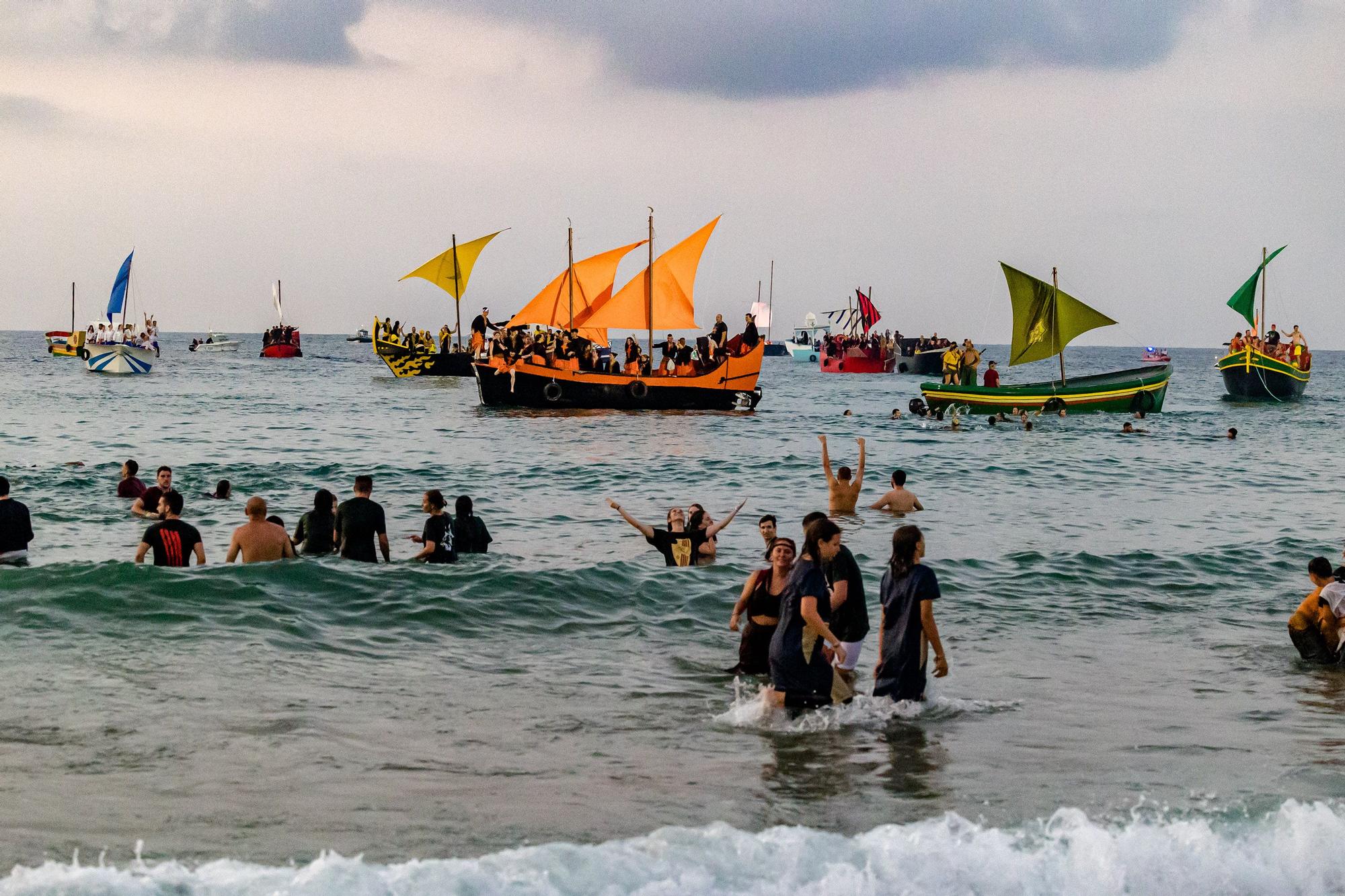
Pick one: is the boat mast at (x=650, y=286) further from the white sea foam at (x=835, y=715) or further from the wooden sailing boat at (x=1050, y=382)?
the white sea foam at (x=835, y=715)

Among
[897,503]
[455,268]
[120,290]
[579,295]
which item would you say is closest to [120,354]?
[120,290]

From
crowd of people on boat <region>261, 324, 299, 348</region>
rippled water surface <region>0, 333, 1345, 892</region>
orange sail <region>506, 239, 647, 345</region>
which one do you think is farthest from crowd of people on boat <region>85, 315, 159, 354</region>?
rippled water surface <region>0, 333, 1345, 892</region>

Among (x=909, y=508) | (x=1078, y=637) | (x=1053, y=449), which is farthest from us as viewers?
(x=1053, y=449)

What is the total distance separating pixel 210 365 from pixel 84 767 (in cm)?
9782

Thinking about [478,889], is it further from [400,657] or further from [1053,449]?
[1053,449]

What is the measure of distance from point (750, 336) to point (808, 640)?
3457 cm

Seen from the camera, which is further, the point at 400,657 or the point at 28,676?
the point at 400,657

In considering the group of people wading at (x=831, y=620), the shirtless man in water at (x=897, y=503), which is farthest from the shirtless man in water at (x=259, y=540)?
the shirtless man in water at (x=897, y=503)

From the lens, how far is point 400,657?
33.4 ft

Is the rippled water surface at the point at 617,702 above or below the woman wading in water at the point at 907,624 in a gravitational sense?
below

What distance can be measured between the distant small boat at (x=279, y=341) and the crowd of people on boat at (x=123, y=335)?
65.5ft

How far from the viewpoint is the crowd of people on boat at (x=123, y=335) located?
84.6m

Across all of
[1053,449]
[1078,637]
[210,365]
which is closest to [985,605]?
[1078,637]

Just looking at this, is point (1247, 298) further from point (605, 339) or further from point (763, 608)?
point (763, 608)
